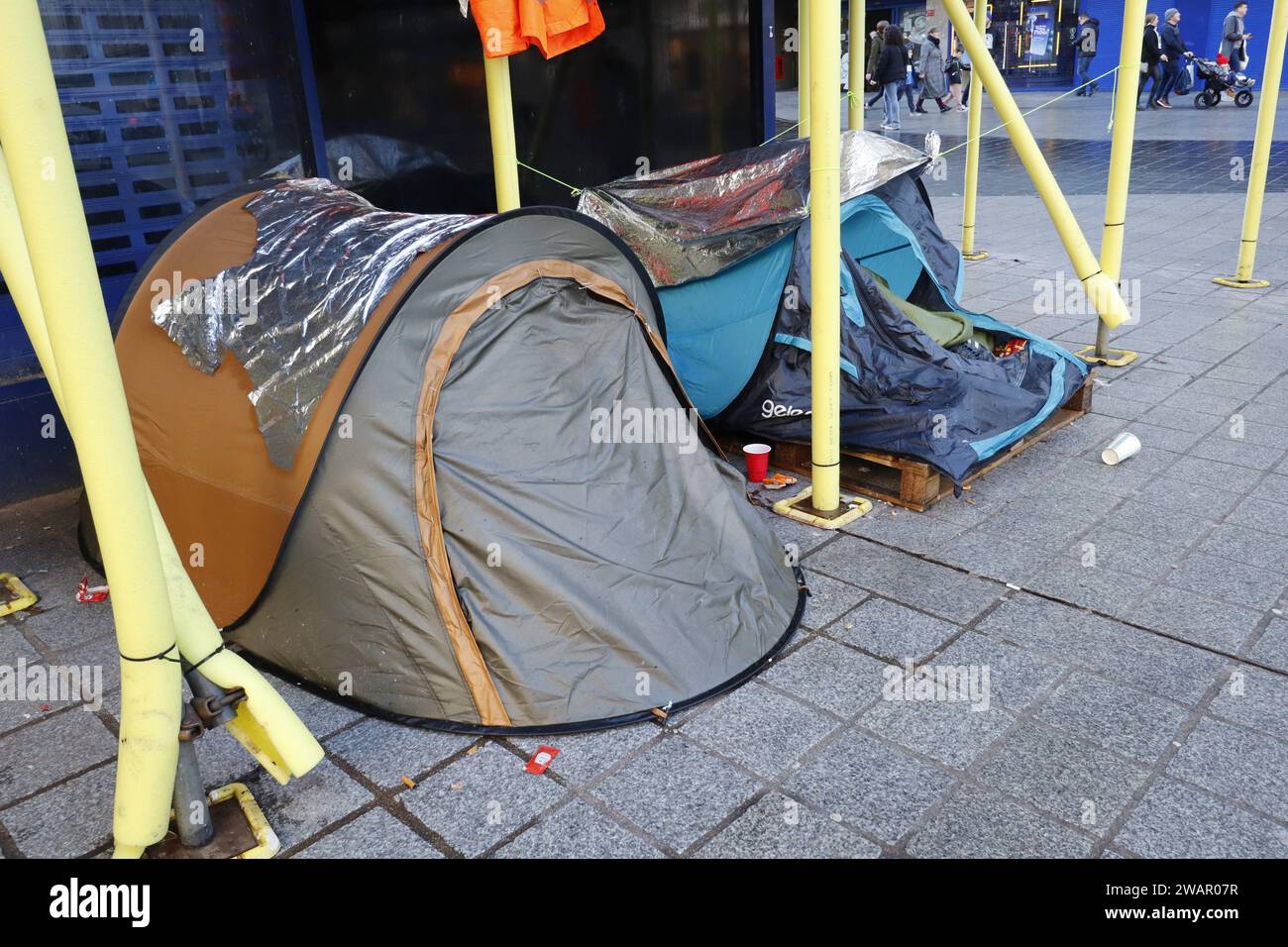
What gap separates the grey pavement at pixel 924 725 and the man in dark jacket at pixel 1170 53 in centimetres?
1768

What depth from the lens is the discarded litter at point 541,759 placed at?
3461 mm

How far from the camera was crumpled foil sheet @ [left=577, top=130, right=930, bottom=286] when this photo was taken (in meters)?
5.55

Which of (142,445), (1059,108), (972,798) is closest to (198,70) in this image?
(142,445)

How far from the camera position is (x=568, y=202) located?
7.81 m

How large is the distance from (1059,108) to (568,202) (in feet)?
59.6

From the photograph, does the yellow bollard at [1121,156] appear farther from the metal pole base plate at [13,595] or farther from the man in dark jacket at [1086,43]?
the man in dark jacket at [1086,43]

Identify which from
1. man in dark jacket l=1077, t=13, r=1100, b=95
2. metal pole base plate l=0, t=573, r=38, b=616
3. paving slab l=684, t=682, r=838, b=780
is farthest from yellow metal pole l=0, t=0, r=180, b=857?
man in dark jacket l=1077, t=13, r=1100, b=95

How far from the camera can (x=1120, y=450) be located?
5641mm

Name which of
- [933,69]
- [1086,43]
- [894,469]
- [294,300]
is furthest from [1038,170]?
[1086,43]

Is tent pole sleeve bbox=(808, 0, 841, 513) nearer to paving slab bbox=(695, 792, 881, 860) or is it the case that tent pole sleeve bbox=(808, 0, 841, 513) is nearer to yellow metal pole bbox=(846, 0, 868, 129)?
paving slab bbox=(695, 792, 881, 860)

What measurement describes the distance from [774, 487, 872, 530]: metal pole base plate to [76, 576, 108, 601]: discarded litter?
3184 millimetres

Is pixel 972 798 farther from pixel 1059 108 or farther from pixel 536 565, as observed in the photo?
pixel 1059 108

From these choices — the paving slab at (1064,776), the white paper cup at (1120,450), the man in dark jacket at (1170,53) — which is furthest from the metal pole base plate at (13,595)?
the man in dark jacket at (1170,53)

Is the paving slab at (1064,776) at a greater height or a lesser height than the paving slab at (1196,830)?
greater
